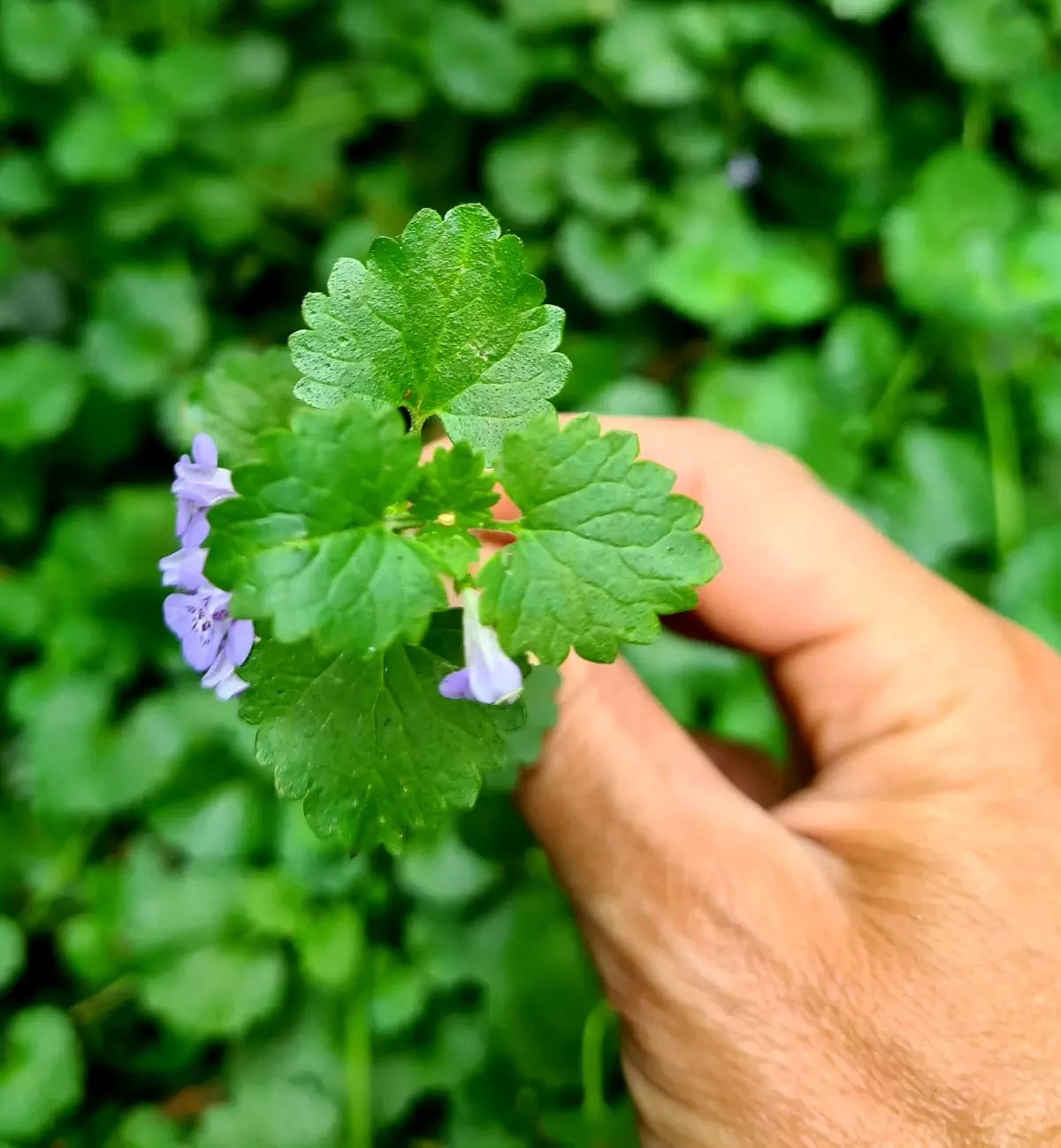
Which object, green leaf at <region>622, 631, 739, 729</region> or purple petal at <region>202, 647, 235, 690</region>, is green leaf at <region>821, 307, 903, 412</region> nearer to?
green leaf at <region>622, 631, 739, 729</region>

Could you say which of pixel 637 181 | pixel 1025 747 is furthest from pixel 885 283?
pixel 1025 747

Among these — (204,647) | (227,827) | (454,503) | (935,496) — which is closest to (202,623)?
(204,647)

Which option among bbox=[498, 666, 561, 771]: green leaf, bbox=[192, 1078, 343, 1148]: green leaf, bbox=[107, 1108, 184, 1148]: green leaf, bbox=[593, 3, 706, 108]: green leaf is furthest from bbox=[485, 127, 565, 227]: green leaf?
bbox=[107, 1108, 184, 1148]: green leaf

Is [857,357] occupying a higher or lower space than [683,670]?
higher

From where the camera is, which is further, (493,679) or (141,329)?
(141,329)

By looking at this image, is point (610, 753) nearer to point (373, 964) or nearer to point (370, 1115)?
point (373, 964)

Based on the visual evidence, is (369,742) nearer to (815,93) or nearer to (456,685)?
(456,685)

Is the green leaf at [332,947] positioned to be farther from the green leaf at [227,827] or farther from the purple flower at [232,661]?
the purple flower at [232,661]
